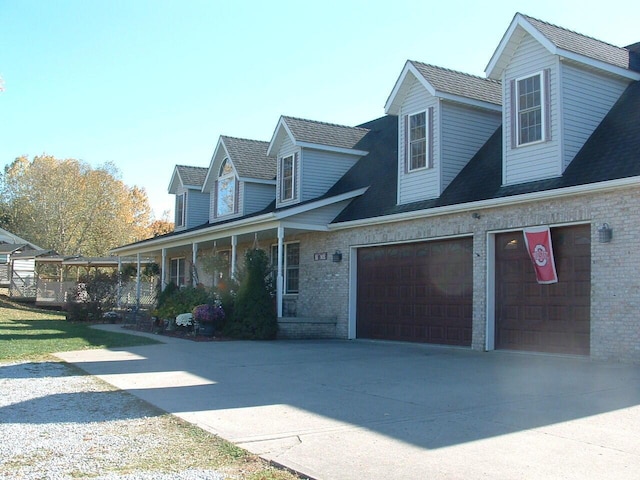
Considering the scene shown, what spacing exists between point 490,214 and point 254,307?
679 centimetres

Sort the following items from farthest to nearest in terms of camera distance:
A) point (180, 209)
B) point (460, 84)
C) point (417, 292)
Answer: point (180, 209)
point (460, 84)
point (417, 292)

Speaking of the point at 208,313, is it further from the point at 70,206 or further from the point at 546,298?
the point at 70,206

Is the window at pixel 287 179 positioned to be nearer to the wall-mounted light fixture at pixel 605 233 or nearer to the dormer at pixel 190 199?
the dormer at pixel 190 199

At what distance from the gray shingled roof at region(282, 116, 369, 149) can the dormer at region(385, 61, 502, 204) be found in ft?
13.5

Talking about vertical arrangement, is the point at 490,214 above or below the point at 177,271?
above

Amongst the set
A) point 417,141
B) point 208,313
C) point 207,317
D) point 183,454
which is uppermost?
point 417,141

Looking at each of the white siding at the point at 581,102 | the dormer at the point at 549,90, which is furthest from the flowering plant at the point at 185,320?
the white siding at the point at 581,102

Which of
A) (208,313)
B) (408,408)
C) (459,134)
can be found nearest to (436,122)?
(459,134)

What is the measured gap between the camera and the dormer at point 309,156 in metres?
20.3

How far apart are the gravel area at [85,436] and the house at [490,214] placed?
25.7 ft

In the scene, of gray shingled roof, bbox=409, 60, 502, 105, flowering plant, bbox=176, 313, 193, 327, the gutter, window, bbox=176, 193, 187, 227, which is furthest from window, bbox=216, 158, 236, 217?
gray shingled roof, bbox=409, 60, 502, 105

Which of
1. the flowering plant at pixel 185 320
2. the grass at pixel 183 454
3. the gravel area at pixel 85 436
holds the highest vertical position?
the flowering plant at pixel 185 320

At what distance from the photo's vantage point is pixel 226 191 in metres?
24.5

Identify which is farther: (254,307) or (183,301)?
(183,301)
